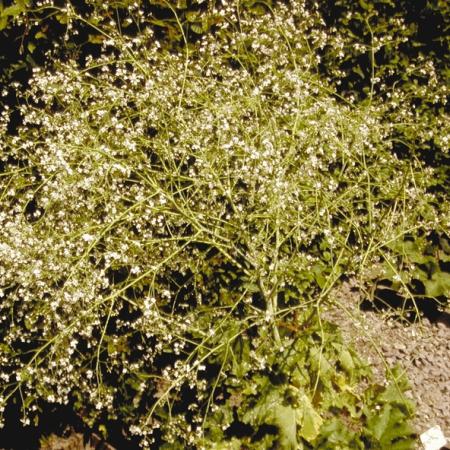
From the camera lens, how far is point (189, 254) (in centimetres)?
407

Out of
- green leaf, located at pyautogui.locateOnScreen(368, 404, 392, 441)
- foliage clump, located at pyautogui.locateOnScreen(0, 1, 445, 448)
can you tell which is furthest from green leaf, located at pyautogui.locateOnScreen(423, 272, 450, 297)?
green leaf, located at pyautogui.locateOnScreen(368, 404, 392, 441)

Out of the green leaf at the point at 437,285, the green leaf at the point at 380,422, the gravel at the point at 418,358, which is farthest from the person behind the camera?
the green leaf at the point at 437,285

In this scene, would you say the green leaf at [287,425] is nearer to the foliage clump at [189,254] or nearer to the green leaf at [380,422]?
the foliage clump at [189,254]

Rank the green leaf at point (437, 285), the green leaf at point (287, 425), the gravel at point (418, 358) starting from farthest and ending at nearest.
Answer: the green leaf at point (437, 285) < the gravel at point (418, 358) < the green leaf at point (287, 425)

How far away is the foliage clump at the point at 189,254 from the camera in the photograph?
11.0 ft

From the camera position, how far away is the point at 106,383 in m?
3.84

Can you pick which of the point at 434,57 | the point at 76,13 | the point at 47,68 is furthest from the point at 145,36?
the point at 434,57

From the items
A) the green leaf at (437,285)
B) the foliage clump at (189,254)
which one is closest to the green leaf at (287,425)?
the foliage clump at (189,254)

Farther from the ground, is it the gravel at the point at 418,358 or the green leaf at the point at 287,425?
the green leaf at the point at 287,425

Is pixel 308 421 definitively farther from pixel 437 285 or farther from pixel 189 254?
pixel 437 285

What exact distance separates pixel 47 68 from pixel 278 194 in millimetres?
1964

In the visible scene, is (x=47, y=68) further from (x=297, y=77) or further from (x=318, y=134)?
(x=318, y=134)

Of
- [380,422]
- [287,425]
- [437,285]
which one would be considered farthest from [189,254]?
[437,285]

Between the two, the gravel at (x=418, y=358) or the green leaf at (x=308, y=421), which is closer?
the green leaf at (x=308, y=421)
